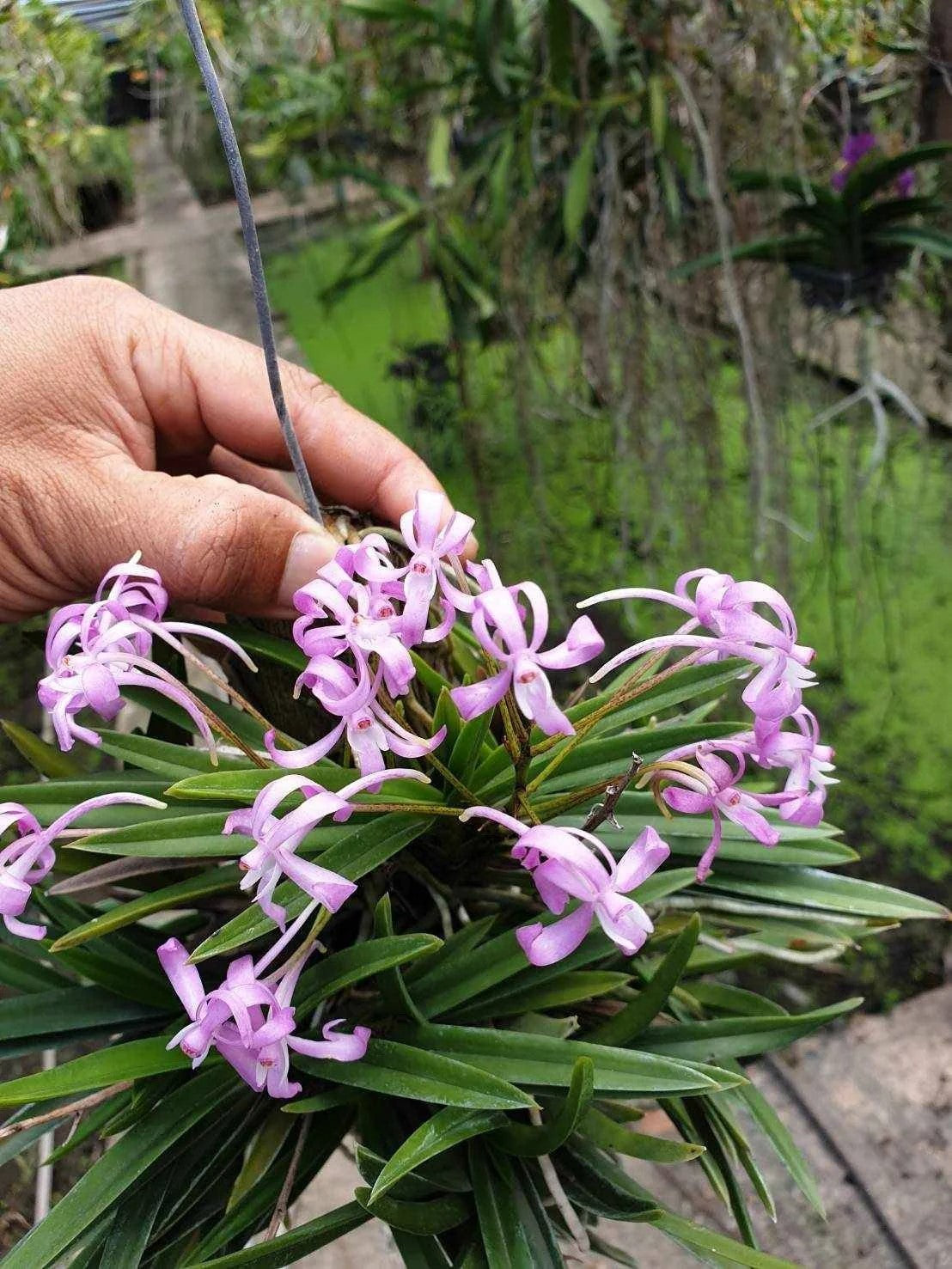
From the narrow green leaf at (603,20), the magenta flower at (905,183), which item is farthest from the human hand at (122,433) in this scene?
the magenta flower at (905,183)

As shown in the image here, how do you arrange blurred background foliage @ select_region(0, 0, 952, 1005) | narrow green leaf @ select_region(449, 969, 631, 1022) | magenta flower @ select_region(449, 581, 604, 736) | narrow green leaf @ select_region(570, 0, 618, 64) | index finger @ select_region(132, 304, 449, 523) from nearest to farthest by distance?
1. magenta flower @ select_region(449, 581, 604, 736)
2. narrow green leaf @ select_region(449, 969, 631, 1022)
3. index finger @ select_region(132, 304, 449, 523)
4. narrow green leaf @ select_region(570, 0, 618, 64)
5. blurred background foliage @ select_region(0, 0, 952, 1005)

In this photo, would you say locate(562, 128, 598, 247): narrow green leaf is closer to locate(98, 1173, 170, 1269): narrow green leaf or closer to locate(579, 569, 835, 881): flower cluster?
locate(579, 569, 835, 881): flower cluster

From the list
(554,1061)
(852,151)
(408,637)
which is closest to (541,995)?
(554,1061)

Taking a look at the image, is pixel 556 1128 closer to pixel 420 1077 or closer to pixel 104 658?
pixel 420 1077

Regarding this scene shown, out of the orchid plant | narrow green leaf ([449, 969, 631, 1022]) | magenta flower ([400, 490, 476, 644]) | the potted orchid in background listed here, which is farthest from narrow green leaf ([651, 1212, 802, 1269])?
the potted orchid in background

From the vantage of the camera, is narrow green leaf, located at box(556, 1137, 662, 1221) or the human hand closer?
narrow green leaf, located at box(556, 1137, 662, 1221)

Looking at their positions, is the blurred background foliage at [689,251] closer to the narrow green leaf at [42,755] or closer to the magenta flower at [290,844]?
the narrow green leaf at [42,755]

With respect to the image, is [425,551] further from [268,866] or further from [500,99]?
[500,99]
